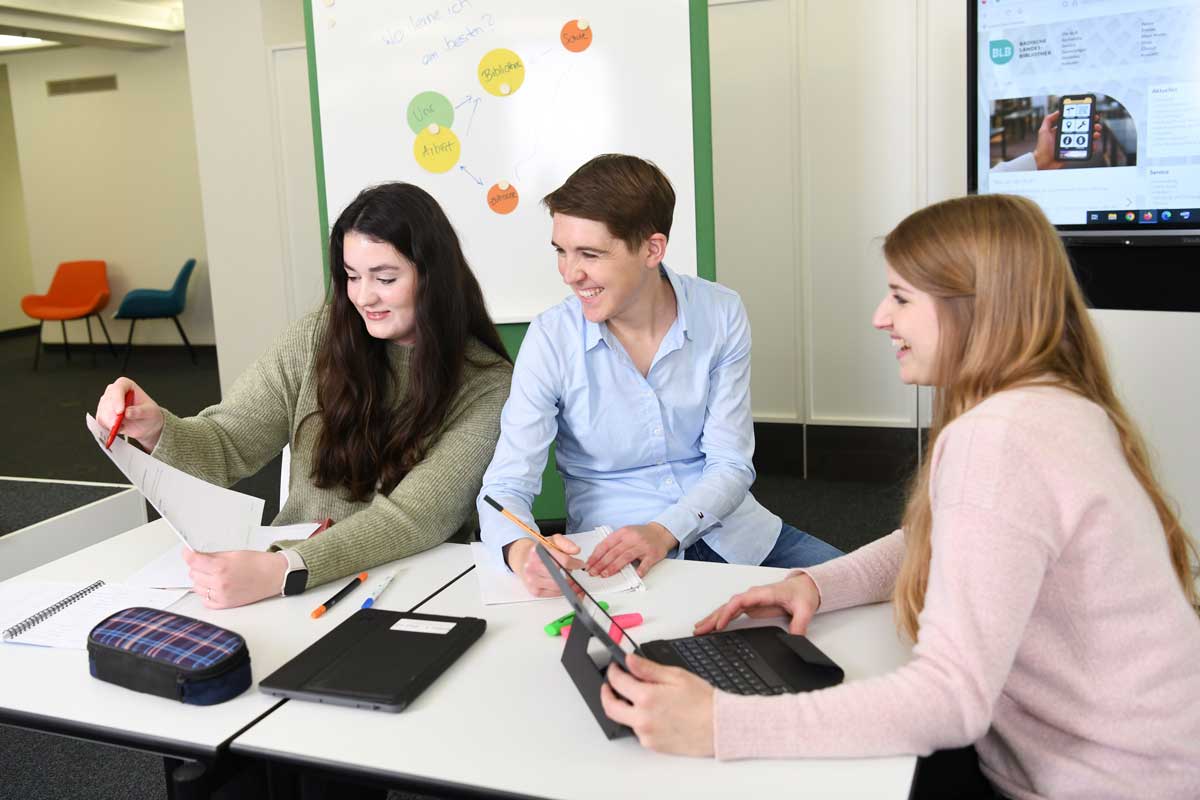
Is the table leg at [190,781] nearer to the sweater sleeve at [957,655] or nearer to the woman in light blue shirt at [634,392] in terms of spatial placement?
the sweater sleeve at [957,655]

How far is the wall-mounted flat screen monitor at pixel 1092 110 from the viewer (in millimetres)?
2457

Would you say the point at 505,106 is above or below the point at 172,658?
above

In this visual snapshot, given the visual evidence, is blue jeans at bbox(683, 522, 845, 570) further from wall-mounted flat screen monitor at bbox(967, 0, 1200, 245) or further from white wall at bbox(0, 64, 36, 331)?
white wall at bbox(0, 64, 36, 331)

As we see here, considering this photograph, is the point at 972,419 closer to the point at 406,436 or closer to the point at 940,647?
the point at 940,647

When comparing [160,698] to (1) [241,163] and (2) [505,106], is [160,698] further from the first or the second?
(1) [241,163]

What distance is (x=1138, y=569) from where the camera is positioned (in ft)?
3.47

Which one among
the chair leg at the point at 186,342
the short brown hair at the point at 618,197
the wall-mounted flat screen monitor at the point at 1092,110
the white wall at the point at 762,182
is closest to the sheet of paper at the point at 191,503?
the short brown hair at the point at 618,197

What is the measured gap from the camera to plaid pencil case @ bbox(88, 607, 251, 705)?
119 cm

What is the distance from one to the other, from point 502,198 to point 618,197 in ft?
5.44

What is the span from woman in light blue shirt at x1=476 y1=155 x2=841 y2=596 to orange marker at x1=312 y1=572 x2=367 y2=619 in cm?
31

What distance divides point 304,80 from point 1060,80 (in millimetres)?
3698

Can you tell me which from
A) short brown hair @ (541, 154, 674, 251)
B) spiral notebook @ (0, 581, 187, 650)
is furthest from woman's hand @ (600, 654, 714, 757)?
short brown hair @ (541, 154, 674, 251)

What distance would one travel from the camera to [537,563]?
1.52m

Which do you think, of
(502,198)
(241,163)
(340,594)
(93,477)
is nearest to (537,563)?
(340,594)
